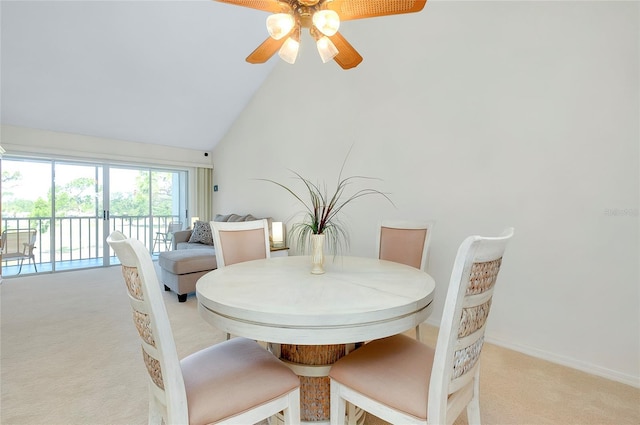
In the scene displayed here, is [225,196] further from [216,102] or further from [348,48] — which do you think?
[348,48]

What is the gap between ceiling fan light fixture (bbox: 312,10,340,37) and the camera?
1566mm

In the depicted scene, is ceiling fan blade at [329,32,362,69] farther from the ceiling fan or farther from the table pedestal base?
the table pedestal base

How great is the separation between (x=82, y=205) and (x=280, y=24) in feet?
17.9

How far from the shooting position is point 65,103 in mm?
4293

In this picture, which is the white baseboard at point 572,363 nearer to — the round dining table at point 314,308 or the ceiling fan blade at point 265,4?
the round dining table at point 314,308

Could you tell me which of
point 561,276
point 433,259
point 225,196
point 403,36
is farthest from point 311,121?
point 561,276

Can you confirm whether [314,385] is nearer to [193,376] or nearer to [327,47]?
[193,376]

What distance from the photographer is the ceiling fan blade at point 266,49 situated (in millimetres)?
1951

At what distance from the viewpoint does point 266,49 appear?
2002mm

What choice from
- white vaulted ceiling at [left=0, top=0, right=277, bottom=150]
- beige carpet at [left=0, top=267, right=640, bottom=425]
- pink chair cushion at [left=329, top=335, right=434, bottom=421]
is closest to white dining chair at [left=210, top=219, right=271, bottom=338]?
Answer: beige carpet at [left=0, top=267, right=640, bottom=425]

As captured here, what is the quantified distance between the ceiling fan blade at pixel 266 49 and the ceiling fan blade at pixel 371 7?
0.44 m

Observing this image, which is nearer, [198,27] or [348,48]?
[348,48]

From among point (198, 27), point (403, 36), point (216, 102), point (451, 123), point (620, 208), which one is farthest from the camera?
point (216, 102)

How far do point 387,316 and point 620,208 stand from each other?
6.54 ft
